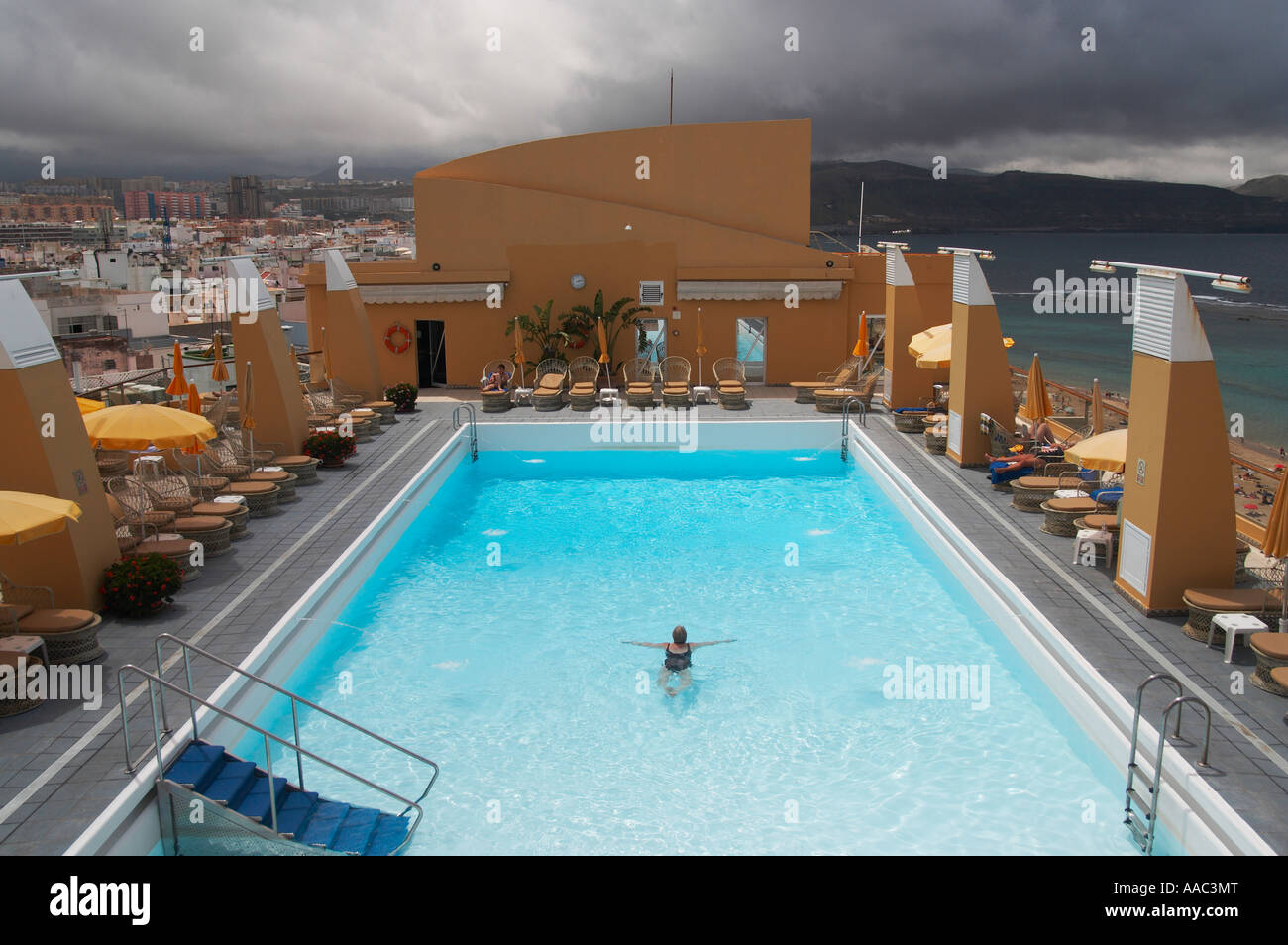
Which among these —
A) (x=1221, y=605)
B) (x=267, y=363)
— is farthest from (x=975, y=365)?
(x=267, y=363)

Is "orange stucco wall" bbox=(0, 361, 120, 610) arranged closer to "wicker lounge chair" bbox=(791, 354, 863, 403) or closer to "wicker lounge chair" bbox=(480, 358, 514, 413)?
"wicker lounge chair" bbox=(480, 358, 514, 413)

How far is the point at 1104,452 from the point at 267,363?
1419cm

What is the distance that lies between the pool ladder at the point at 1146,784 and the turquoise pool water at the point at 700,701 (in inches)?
6.5

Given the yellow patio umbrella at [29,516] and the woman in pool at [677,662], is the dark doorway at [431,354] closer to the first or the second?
the woman in pool at [677,662]

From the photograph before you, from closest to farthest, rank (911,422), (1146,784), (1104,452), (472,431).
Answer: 1. (1146,784)
2. (1104,452)
3. (911,422)
4. (472,431)

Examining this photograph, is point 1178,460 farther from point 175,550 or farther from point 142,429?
point 142,429

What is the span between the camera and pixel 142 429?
13.2m

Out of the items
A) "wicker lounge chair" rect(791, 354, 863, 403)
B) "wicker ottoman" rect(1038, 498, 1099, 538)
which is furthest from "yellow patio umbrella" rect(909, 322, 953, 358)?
"wicker ottoman" rect(1038, 498, 1099, 538)

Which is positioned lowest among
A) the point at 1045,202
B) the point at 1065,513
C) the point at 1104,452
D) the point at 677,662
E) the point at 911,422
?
the point at 677,662

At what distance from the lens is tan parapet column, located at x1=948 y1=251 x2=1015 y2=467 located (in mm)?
17781

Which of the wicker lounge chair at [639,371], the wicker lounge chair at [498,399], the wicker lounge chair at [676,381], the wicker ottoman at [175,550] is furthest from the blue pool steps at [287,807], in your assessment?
the wicker lounge chair at [639,371]

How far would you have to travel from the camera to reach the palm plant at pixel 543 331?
26.4 metres

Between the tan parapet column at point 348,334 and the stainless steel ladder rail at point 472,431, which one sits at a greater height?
A: the tan parapet column at point 348,334

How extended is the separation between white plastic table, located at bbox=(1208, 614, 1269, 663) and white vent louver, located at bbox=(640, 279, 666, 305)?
Answer: 1874cm
